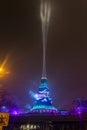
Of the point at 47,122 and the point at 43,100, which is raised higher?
the point at 43,100

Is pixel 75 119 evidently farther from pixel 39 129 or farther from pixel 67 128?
pixel 39 129

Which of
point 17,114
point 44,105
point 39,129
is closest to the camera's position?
point 39,129

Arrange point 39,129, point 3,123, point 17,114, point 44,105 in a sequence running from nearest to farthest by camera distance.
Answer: point 3,123 < point 39,129 < point 17,114 < point 44,105

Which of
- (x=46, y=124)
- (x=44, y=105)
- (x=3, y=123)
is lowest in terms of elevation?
(x=3, y=123)

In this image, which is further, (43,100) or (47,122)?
(43,100)

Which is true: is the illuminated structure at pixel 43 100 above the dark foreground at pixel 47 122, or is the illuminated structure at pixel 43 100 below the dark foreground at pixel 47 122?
above

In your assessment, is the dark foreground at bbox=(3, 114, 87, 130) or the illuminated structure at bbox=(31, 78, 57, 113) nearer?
the dark foreground at bbox=(3, 114, 87, 130)

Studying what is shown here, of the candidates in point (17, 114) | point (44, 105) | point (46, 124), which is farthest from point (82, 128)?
point (44, 105)

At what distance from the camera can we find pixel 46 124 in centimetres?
6325

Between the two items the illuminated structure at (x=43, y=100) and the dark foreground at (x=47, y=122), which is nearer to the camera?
the dark foreground at (x=47, y=122)

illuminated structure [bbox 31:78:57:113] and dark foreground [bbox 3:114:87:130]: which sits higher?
illuminated structure [bbox 31:78:57:113]

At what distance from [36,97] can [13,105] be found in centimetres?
717

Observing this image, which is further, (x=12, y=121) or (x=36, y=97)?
(x=36, y=97)

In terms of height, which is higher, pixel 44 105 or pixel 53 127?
pixel 44 105
